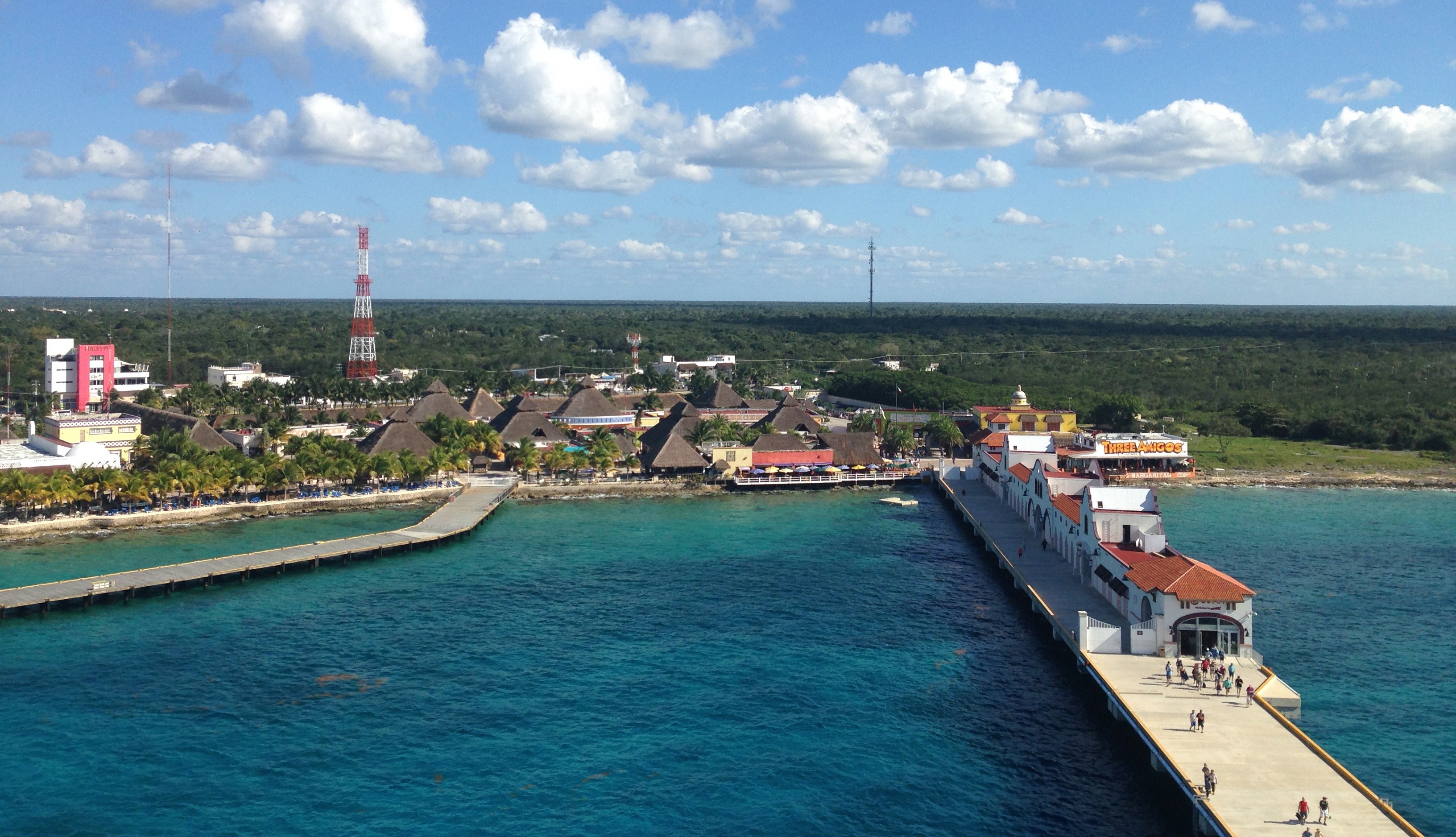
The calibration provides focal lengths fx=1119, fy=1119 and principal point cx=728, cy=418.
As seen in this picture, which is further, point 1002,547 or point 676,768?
point 1002,547

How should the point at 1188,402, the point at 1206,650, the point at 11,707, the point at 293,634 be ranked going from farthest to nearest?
the point at 1188,402 < the point at 293,634 < the point at 1206,650 < the point at 11,707

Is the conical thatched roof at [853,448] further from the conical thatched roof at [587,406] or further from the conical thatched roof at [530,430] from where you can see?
the conical thatched roof at [587,406]

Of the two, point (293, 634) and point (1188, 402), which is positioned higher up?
point (1188, 402)

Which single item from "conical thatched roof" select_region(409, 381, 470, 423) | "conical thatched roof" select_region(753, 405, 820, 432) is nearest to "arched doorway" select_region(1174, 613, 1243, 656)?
"conical thatched roof" select_region(753, 405, 820, 432)

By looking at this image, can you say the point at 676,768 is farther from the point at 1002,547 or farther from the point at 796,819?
the point at 1002,547

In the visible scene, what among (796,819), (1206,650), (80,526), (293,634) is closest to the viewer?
(796,819)

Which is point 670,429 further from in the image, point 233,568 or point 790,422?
point 233,568

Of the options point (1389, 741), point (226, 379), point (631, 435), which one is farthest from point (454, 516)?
point (226, 379)
